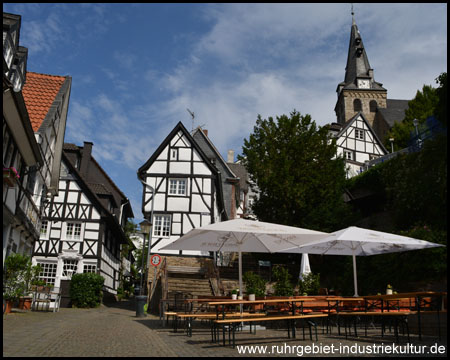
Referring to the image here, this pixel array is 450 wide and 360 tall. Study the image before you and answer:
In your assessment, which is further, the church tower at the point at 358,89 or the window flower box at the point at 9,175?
the church tower at the point at 358,89

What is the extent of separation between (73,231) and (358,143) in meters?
25.8

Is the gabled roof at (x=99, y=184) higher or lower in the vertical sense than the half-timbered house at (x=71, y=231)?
higher

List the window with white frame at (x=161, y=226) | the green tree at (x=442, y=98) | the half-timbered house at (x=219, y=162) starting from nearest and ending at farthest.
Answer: the green tree at (x=442, y=98) < the window with white frame at (x=161, y=226) < the half-timbered house at (x=219, y=162)

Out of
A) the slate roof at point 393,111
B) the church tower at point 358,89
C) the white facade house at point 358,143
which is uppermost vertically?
the church tower at point 358,89

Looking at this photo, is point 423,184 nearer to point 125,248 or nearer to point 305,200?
point 305,200

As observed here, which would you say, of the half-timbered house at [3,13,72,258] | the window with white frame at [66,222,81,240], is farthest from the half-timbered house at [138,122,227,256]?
the half-timbered house at [3,13,72,258]

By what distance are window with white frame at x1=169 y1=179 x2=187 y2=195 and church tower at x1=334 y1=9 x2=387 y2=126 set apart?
44.5 meters

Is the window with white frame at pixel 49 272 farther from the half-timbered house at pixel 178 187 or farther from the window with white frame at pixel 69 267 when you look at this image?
the half-timbered house at pixel 178 187

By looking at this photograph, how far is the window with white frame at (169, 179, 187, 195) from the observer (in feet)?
85.7

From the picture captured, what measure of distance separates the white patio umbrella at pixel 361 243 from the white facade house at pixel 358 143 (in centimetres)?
2596

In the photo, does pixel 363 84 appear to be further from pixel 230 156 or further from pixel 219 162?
pixel 219 162

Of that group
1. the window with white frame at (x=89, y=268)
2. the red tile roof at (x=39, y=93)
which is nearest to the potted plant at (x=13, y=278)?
the red tile roof at (x=39, y=93)

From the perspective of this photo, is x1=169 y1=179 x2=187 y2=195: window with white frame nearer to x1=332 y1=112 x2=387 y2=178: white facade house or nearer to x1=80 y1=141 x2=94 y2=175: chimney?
x1=80 y1=141 x2=94 y2=175: chimney

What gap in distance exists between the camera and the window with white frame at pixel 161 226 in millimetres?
25016
